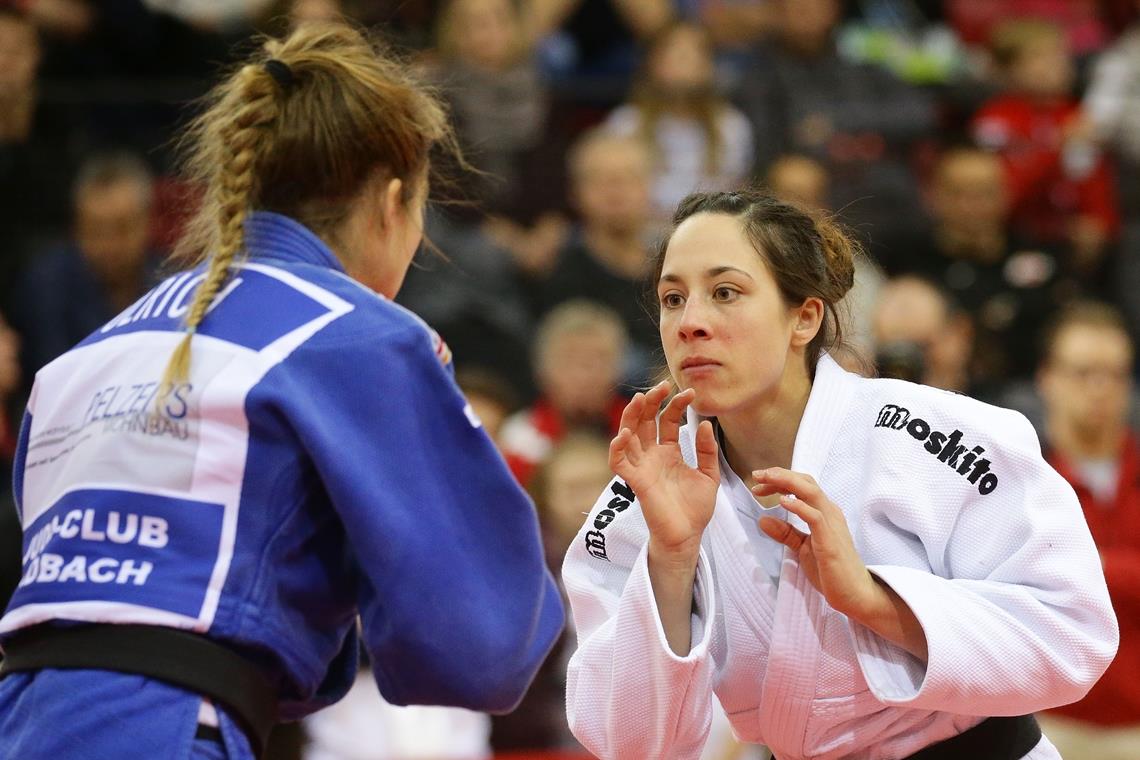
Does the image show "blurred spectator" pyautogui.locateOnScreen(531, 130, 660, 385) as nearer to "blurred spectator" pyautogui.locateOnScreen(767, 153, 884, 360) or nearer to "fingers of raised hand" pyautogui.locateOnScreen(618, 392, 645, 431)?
"blurred spectator" pyautogui.locateOnScreen(767, 153, 884, 360)

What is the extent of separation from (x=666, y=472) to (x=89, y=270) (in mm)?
4226

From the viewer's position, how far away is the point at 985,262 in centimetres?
738

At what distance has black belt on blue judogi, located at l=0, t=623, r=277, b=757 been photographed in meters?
2.19

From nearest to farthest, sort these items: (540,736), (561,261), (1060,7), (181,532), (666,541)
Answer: (181,532), (666,541), (540,736), (561,261), (1060,7)

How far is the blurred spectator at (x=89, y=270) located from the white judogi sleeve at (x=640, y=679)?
13.1 ft

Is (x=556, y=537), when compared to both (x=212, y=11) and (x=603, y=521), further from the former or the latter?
A: (x=212, y=11)

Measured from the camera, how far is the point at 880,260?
23.8ft

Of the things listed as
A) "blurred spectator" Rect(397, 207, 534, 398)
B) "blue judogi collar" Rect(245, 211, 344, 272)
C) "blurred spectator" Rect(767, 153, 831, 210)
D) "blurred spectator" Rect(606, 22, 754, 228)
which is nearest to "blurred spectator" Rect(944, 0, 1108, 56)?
"blurred spectator" Rect(606, 22, 754, 228)

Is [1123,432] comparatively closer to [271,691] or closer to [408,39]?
[408,39]

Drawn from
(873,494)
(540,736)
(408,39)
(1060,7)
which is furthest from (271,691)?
(1060,7)

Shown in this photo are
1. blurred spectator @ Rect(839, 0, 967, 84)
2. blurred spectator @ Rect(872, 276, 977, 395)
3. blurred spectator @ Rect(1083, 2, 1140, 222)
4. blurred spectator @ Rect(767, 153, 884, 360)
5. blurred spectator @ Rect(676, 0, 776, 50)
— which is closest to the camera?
blurred spectator @ Rect(872, 276, 977, 395)

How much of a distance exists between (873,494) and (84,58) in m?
5.59

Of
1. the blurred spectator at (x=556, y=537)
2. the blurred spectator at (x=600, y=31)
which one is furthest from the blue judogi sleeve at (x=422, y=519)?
the blurred spectator at (x=600, y=31)

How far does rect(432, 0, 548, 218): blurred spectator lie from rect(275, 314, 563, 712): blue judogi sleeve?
4.65m
